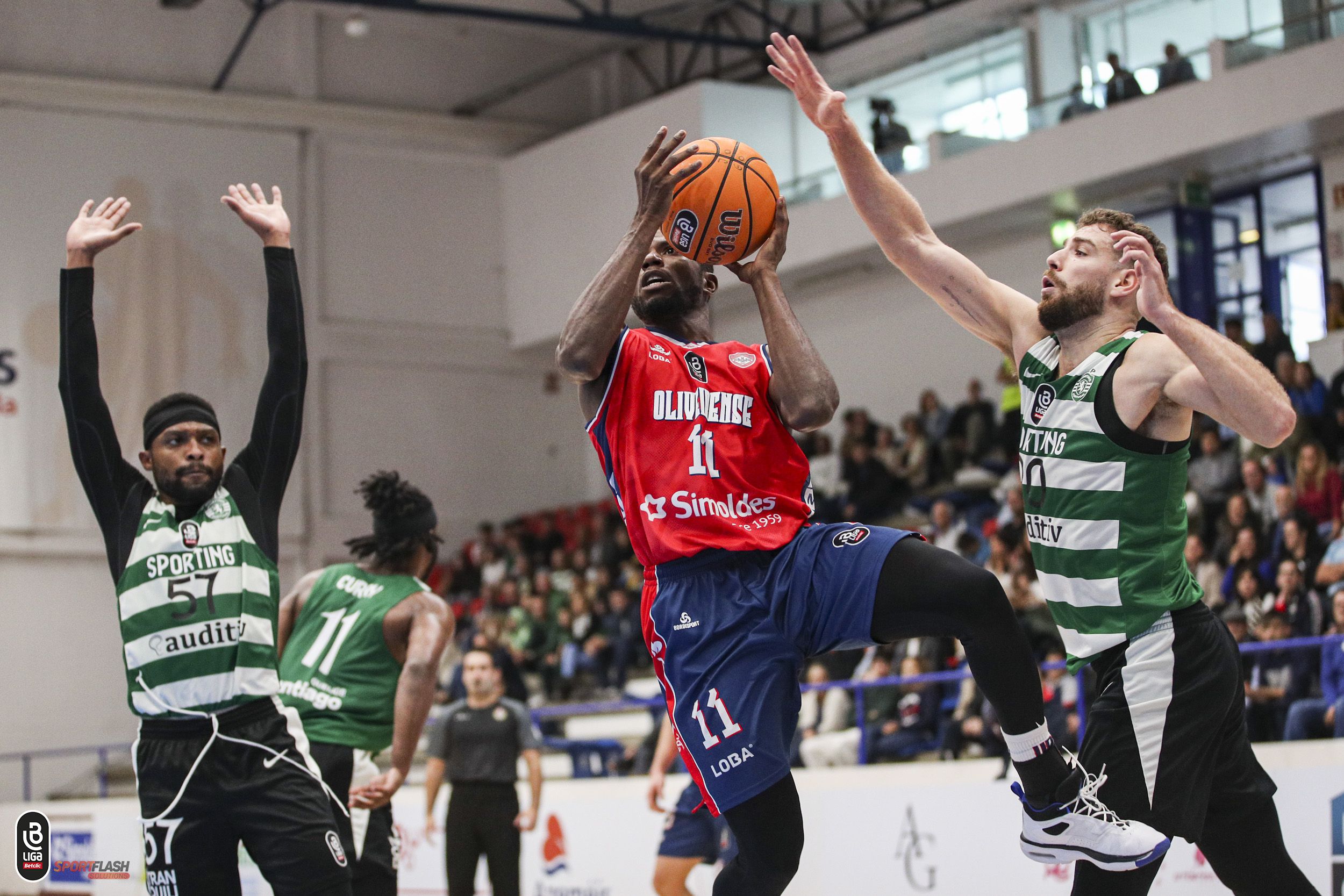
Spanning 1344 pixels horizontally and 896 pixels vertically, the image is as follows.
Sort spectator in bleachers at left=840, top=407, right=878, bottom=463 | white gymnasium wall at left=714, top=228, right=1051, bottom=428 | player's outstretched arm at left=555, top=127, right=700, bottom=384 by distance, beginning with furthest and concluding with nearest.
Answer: white gymnasium wall at left=714, top=228, right=1051, bottom=428
spectator in bleachers at left=840, top=407, right=878, bottom=463
player's outstretched arm at left=555, top=127, right=700, bottom=384

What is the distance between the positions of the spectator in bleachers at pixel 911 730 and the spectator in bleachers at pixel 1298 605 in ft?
7.94

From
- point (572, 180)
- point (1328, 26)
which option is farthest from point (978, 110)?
point (572, 180)

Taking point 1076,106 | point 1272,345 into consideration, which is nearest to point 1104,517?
point 1272,345

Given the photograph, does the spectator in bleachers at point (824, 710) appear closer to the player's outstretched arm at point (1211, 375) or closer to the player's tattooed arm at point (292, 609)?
Answer: the player's tattooed arm at point (292, 609)

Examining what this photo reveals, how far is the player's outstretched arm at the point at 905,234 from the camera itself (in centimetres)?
489

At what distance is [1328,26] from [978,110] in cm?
459

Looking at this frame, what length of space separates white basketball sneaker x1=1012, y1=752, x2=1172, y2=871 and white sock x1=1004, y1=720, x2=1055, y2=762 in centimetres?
12

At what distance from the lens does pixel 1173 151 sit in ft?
51.9

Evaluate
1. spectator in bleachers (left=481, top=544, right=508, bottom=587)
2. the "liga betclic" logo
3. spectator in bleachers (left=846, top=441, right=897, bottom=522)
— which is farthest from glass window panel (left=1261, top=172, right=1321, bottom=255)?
the "liga betclic" logo

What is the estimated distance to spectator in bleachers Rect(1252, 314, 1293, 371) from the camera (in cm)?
1437

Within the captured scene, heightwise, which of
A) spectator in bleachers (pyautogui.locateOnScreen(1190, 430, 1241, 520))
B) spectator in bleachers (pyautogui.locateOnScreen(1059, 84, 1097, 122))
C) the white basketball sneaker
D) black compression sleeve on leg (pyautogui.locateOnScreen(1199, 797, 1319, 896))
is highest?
spectator in bleachers (pyautogui.locateOnScreen(1059, 84, 1097, 122))

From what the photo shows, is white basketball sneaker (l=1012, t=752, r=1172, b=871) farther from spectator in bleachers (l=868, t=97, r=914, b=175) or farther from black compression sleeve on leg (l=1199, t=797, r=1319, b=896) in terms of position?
spectator in bleachers (l=868, t=97, r=914, b=175)

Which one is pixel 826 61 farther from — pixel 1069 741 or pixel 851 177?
pixel 851 177

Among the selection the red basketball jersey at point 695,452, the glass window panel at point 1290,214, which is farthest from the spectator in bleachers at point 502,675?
the red basketball jersey at point 695,452
